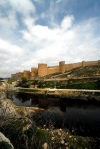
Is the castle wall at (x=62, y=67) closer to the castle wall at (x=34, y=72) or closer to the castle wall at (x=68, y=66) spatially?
the castle wall at (x=68, y=66)

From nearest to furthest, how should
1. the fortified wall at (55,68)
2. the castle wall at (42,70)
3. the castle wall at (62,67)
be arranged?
the fortified wall at (55,68)
the castle wall at (42,70)
the castle wall at (62,67)

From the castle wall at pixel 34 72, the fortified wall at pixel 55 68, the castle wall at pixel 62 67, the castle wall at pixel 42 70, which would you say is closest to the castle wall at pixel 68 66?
the fortified wall at pixel 55 68

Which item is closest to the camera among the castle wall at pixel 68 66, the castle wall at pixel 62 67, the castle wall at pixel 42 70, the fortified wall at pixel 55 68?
Result: the fortified wall at pixel 55 68

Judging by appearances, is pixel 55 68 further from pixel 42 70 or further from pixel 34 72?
pixel 34 72

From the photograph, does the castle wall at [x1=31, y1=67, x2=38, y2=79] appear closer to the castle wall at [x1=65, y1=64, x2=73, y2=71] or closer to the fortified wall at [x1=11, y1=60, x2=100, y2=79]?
the fortified wall at [x1=11, y1=60, x2=100, y2=79]

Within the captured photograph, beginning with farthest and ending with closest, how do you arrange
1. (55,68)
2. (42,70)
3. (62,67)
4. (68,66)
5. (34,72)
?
(55,68), (34,72), (68,66), (62,67), (42,70)

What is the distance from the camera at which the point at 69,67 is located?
146 ft

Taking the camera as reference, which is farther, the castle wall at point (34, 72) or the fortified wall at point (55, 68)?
the castle wall at point (34, 72)

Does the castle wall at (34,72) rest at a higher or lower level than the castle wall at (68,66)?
lower

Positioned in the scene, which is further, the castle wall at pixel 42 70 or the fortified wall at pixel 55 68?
the castle wall at pixel 42 70

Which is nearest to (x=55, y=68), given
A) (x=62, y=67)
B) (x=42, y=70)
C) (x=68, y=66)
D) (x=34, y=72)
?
(x=62, y=67)

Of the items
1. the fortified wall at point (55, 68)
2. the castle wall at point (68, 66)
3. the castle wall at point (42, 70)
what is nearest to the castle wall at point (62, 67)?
the fortified wall at point (55, 68)

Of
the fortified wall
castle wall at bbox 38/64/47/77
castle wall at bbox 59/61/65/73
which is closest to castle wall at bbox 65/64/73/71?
the fortified wall

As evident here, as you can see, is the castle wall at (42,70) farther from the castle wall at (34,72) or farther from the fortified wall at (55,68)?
the castle wall at (34,72)
